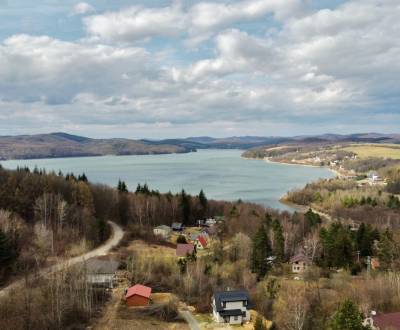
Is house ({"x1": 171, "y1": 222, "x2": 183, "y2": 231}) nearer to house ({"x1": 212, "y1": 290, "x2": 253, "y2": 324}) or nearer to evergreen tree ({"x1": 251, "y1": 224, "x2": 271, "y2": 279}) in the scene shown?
evergreen tree ({"x1": 251, "y1": 224, "x2": 271, "y2": 279})

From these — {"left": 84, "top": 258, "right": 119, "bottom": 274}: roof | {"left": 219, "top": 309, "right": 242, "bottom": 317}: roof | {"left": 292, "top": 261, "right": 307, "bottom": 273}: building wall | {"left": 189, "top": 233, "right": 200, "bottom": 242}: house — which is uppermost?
{"left": 84, "top": 258, "right": 119, "bottom": 274}: roof

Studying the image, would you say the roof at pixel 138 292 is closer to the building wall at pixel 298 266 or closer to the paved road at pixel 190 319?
the paved road at pixel 190 319

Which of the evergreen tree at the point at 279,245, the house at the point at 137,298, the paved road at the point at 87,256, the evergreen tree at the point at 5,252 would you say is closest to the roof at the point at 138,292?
the house at the point at 137,298

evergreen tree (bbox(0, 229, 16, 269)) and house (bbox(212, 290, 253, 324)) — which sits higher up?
evergreen tree (bbox(0, 229, 16, 269))

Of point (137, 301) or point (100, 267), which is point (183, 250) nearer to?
point (100, 267)

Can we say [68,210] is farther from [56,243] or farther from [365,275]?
[365,275]

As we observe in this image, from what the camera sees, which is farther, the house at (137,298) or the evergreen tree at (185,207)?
the evergreen tree at (185,207)

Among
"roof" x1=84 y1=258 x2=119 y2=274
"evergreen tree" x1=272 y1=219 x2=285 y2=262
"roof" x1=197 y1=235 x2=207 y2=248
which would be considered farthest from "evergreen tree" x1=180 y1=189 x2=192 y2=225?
"roof" x1=84 y1=258 x2=119 y2=274
